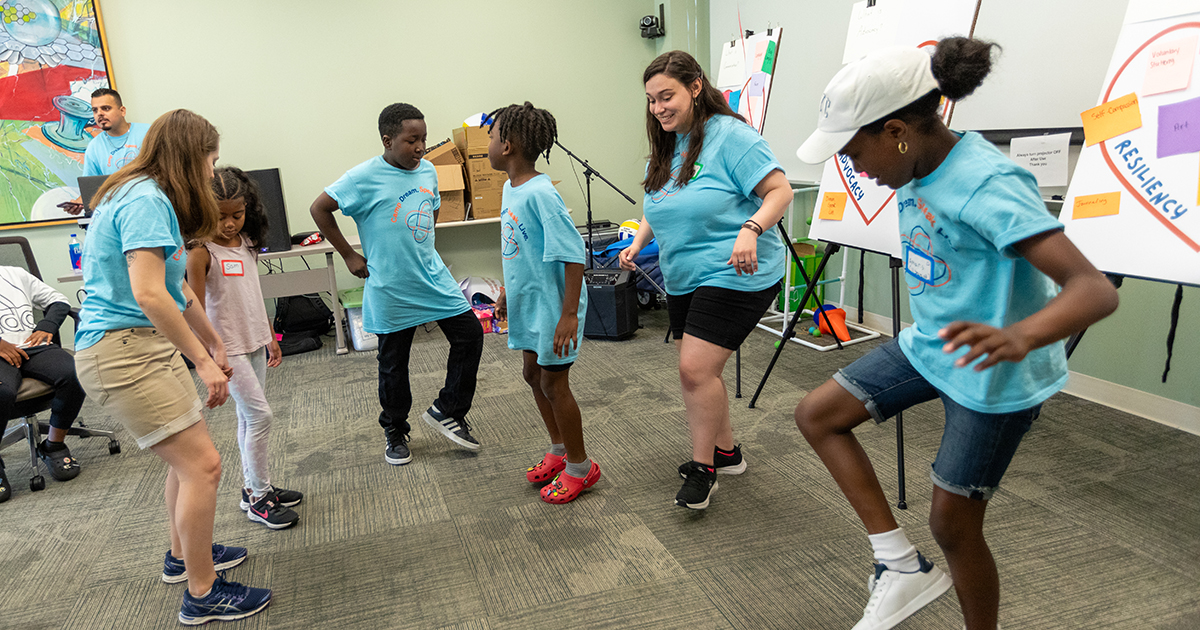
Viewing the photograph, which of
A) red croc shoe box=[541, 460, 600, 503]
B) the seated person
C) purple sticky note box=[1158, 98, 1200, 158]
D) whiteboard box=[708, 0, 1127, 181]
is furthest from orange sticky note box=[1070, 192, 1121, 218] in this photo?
the seated person

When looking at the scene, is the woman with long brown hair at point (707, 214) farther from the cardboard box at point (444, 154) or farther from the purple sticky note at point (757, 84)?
the cardboard box at point (444, 154)

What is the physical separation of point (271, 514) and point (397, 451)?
1.75 ft

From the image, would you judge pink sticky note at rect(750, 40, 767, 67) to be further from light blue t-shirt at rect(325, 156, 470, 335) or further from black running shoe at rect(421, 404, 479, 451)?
black running shoe at rect(421, 404, 479, 451)

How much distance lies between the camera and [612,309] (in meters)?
4.23

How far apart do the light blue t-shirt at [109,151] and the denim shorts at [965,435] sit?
431cm

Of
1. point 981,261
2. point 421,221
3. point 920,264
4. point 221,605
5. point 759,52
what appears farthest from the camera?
point 759,52

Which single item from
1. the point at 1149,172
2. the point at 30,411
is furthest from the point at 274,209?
the point at 1149,172

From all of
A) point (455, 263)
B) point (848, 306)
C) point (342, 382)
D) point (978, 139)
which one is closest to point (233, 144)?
point (455, 263)

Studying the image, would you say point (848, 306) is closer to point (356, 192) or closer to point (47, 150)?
point (356, 192)

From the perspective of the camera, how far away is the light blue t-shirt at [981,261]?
106 cm

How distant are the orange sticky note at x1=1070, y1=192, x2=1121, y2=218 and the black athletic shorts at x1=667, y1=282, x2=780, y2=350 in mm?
961

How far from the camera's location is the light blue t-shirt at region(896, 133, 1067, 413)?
3.47 ft

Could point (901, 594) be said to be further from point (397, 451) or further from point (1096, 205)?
point (397, 451)

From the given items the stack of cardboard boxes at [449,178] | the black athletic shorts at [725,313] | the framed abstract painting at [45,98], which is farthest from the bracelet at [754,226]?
the framed abstract painting at [45,98]
